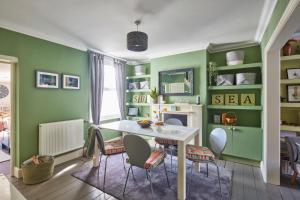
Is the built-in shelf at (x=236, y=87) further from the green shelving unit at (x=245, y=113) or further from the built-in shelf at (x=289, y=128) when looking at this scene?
the built-in shelf at (x=289, y=128)

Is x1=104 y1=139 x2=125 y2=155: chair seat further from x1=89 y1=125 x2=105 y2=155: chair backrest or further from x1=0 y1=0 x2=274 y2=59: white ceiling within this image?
x1=0 y1=0 x2=274 y2=59: white ceiling

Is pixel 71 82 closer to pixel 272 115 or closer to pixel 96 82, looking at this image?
pixel 96 82

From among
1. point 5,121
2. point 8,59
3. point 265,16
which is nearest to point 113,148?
point 8,59

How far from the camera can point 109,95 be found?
4.36 meters

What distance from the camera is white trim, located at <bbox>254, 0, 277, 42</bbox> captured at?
187cm

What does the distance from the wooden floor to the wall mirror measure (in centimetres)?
194

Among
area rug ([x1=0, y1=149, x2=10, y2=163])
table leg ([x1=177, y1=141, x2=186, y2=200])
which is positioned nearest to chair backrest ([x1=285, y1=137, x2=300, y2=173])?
table leg ([x1=177, y1=141, x2=186, y2=200])

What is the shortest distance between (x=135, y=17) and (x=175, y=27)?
0.69m

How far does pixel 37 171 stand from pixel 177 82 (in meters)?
3.17

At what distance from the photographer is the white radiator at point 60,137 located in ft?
8.99

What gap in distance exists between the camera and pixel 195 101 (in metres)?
3.65

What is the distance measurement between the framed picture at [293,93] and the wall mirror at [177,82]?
1667mm

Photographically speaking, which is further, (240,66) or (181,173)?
(240,66)

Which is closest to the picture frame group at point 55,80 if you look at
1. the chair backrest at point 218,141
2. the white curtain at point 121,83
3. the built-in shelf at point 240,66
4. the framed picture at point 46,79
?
the framed picture at point 46,79
